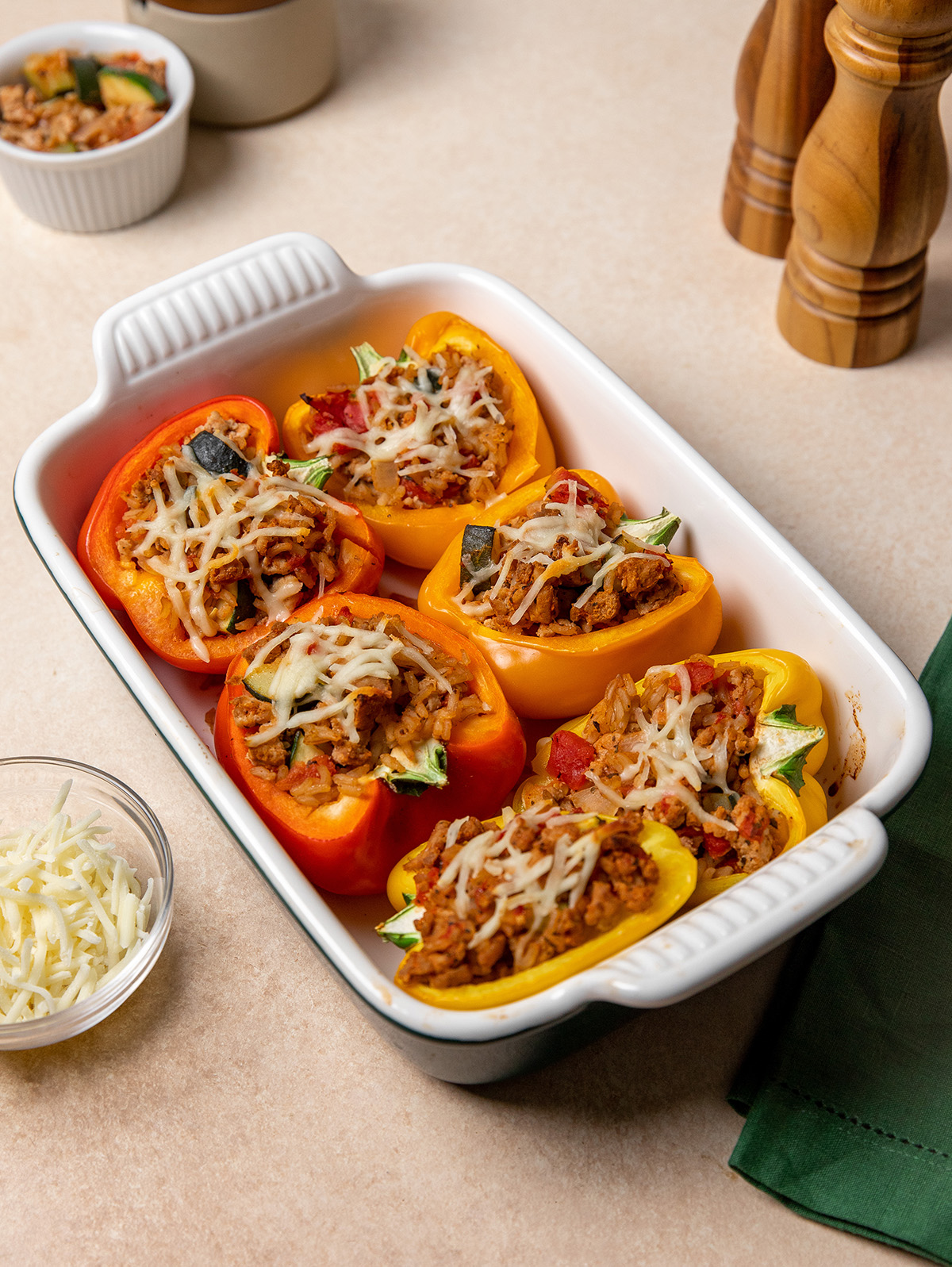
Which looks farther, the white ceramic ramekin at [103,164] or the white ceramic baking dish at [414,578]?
the white ceramic ramekin at [103,164]

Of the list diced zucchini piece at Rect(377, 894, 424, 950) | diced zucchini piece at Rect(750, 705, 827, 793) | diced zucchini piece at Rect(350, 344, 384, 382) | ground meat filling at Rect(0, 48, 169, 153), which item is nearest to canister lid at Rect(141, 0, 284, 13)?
ground meat filling at Rect(0, 48, 169, 153)

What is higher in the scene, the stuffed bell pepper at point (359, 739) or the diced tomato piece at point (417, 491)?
the diced tomato piece at point (417, 491)

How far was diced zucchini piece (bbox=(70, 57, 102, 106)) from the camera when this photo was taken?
8.23 feet

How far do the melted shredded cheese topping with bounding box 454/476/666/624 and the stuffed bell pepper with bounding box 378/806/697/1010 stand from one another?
39 cm

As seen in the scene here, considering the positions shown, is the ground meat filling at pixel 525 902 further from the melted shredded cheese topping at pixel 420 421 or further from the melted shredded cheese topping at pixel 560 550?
the melted shredded cheese topping at pixel 420 421

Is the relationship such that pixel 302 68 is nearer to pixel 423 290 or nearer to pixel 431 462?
pixel 423 290

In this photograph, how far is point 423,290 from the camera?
2.06 meters

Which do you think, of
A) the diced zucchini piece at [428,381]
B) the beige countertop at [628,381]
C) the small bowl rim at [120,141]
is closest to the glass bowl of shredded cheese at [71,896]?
the beige countertop at [628,381]

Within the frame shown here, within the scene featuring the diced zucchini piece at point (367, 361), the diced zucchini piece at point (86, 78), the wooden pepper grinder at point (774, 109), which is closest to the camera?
the diced zucchini piece at point (367, 361)

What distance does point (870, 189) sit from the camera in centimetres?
206

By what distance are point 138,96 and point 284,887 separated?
1.78 metres

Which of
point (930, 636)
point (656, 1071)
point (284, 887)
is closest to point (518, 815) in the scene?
point (284, 887)

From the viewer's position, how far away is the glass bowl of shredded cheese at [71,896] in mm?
1552

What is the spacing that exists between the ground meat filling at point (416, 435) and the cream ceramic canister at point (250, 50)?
1.01m
